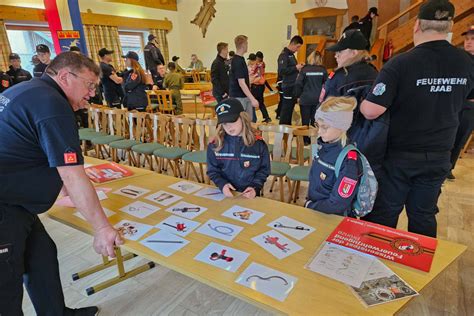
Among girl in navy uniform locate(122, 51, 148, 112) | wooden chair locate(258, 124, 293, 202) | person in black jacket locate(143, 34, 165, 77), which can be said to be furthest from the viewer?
person in black jacket locate(143, 34, 165, 77)

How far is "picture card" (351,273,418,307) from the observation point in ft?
3.06

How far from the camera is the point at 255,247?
4.05 ft

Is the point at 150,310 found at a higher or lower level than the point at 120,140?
lower

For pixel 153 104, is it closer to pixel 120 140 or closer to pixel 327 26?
pixel 120 140

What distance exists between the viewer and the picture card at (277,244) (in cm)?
119

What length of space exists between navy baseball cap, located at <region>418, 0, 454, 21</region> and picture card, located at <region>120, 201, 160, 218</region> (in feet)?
5.51

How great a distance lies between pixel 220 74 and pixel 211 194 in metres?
3.25

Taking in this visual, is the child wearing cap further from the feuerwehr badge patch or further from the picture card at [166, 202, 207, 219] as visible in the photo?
the feuerwehr badge patch

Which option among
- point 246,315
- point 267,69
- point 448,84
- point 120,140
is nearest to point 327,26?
point 267,69

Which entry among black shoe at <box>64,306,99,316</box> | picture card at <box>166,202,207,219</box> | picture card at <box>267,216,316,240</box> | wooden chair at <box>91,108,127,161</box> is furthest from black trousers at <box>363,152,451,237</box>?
wooden chair at <box>91,108,127,161</box>

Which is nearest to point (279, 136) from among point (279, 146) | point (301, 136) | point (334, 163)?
point (279, 146)

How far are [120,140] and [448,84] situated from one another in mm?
3700

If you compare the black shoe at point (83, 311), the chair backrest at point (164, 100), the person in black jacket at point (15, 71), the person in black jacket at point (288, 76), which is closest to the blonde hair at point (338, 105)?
the black shoe at point (83, 311)

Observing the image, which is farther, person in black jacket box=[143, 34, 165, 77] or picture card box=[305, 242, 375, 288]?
person in black jacket box=[143, 34, 165, 77]
